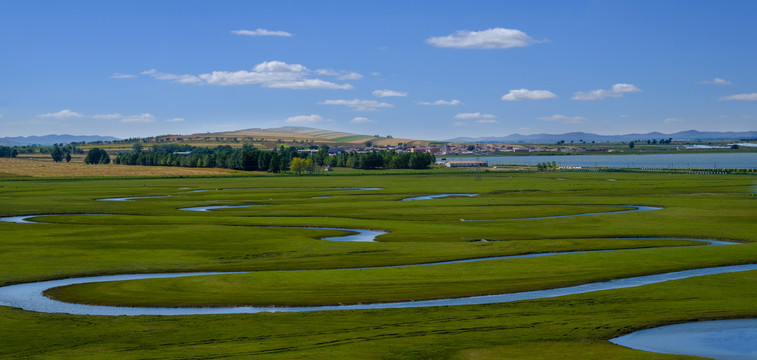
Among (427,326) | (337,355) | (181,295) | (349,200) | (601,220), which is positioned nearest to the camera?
(337,355)

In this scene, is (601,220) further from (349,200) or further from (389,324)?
(389,324)

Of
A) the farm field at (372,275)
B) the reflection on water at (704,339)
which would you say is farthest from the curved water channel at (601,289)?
the farm field at (372,275)

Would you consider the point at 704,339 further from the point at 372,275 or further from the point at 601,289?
the point at 372,275

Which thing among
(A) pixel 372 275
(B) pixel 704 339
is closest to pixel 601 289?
(B) pixel 704 339

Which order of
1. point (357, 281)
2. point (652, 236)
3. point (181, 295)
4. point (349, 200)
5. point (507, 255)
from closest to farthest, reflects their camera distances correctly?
point (181, 295), point (357, 281), point (507, 255), point (652, 236), point (349, 200)

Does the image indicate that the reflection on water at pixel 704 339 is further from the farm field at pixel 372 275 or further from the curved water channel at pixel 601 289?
the farm field at pixel 372 275

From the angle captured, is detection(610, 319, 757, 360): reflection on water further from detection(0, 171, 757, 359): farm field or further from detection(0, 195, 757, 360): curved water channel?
detection(0, 171, 757, 359): farm field

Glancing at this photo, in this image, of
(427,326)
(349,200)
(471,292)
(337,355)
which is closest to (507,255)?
(471,292)

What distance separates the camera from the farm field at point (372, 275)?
28891mm

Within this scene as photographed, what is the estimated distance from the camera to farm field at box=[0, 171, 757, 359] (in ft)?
94.8

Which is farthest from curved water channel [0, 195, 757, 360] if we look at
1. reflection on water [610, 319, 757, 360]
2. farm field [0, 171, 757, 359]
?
farm field [0, 171, 757, 359]

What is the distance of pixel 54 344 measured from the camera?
2864cm

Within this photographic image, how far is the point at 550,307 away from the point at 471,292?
5.00 m

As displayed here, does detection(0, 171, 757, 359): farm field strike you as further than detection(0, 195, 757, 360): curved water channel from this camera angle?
No
